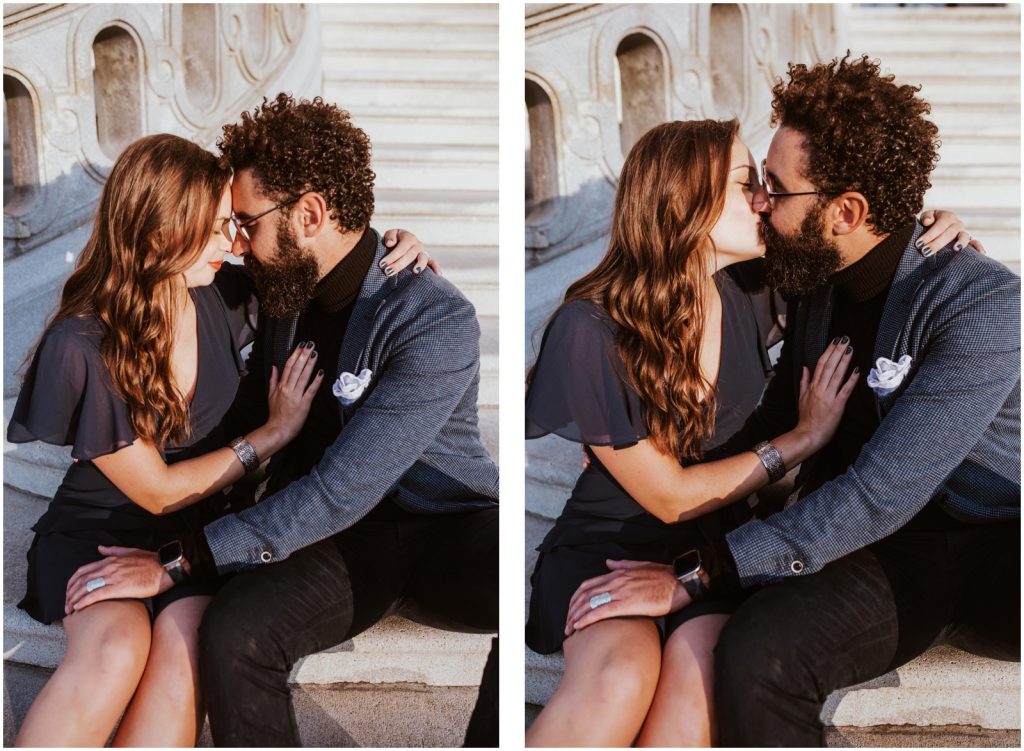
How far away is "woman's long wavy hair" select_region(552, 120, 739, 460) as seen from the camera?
2414mm

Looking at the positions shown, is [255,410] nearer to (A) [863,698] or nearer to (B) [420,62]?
(B) [420,62]

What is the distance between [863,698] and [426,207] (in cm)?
183

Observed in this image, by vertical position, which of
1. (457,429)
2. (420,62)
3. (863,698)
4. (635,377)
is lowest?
(863,698)

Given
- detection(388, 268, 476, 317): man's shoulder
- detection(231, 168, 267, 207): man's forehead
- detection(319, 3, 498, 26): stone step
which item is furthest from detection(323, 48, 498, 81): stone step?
detection(388, 268, 476, 317): man's shoulder

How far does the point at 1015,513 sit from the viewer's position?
250 centimetres

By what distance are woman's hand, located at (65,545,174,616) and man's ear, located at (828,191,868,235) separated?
6.02 ft

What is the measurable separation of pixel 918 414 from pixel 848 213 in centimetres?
52

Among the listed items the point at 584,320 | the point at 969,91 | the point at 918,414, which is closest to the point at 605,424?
the point at 584,320

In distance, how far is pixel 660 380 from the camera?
2422 millimetres

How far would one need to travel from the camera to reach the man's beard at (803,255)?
246 cm

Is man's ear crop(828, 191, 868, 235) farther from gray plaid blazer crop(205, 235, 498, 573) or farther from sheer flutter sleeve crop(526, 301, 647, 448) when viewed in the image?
gray plaid blazer crop(205, 235, 498, 573)

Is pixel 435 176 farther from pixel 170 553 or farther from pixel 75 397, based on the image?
pixel 170 553

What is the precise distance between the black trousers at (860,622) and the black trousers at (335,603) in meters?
0.70

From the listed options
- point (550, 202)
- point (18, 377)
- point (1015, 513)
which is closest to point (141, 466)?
point (18, 377)
